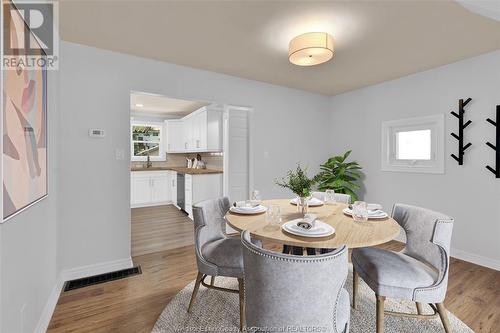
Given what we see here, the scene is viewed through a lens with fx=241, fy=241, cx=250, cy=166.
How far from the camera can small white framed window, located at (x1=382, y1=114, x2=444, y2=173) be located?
3244 mm

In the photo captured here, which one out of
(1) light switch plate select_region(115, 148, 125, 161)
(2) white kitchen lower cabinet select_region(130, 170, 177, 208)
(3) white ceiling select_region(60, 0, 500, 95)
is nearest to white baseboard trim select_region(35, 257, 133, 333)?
(1) light switch plate select_region(115, 148, 125, 161)

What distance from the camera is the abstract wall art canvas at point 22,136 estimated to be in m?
1.11

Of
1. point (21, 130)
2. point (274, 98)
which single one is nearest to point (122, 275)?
point (21, 130)

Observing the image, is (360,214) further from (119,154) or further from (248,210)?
(119,154)

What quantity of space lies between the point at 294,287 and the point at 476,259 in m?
3.16

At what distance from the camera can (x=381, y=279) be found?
154 cm

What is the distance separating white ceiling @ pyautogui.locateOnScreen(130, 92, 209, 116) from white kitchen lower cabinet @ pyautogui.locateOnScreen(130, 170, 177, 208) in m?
1.53

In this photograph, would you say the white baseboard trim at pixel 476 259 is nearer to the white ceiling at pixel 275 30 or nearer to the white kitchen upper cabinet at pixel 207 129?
the white ceiling at pixel 275 30

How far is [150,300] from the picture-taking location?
6.91ft

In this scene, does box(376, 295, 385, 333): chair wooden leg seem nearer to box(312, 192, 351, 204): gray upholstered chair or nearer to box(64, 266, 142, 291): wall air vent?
box(312, 192, 351, 204): gray upholstered chair

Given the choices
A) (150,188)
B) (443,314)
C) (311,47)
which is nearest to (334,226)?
(443,314)

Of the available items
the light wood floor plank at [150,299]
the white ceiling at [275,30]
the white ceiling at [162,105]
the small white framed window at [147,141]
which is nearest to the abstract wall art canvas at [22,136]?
the white ceiling at [275,30]

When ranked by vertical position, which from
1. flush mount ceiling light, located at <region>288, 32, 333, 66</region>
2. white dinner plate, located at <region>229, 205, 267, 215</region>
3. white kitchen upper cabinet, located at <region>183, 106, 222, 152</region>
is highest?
flush mount ceiling light, located at <region>288, 32, 333, 66</region>

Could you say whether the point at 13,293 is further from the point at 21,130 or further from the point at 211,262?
the point at 211,262
